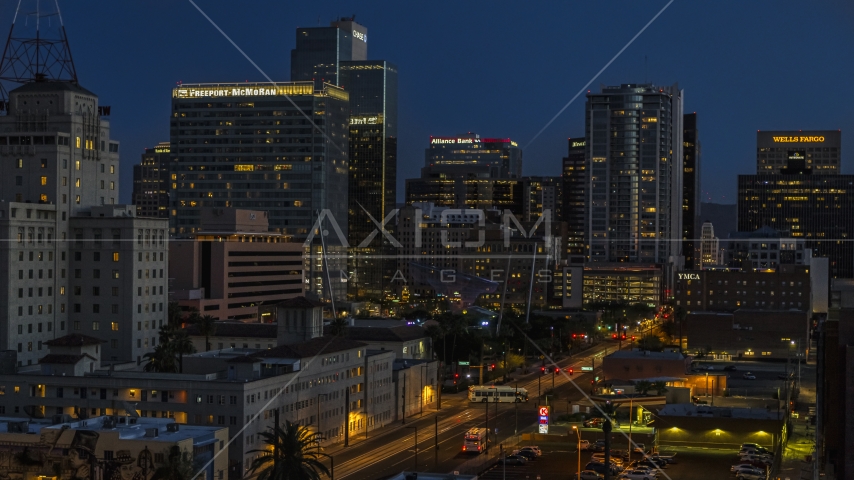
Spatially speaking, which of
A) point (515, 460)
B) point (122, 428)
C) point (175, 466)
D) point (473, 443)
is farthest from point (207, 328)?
point (175, 466)

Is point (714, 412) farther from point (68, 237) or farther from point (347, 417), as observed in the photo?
point (68, 237)

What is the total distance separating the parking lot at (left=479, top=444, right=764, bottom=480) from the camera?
7612cm

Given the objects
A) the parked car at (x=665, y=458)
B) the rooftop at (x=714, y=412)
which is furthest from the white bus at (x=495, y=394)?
the parked car at (x=665, y=458)

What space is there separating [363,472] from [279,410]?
797 centimetres

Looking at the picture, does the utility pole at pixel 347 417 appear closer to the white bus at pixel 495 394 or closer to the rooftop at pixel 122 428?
the rooftop at pixel 122 428

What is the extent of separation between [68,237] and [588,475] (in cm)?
5832

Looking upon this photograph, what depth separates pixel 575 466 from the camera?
3135 inches

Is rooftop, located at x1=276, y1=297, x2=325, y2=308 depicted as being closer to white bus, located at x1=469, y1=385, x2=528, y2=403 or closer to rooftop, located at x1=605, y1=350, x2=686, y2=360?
white bus, located at x1=469, y1=385, x2=528, y2=403

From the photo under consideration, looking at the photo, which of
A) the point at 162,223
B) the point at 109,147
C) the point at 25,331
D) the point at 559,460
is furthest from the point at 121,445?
the point at 109,147

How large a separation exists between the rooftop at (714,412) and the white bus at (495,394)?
1855 centimetres

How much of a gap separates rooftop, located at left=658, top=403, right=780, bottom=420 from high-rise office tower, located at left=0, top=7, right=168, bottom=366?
1837 inches

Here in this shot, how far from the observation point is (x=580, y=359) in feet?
501

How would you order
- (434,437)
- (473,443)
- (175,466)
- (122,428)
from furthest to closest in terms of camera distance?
(434,437) → (473,443) → (122,428) → (175,466)

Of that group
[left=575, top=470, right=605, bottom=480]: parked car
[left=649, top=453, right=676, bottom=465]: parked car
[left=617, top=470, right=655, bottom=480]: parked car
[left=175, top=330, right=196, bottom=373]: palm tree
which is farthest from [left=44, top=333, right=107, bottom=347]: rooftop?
[left=649, top=453, right=676, bottom=465]: parked car
